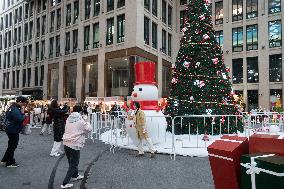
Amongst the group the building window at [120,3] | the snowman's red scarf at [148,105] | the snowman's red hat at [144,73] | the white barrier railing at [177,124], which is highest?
the building window at [120,3]

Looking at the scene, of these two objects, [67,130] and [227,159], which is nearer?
[227,159]

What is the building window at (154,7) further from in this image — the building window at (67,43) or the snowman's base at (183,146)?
the snowman's base at (183,146)

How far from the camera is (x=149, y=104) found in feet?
35.1

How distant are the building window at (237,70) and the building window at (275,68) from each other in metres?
3.36

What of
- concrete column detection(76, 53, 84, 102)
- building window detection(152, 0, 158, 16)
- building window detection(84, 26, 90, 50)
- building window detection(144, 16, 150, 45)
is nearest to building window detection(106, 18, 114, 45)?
building window detection(84, 26, 90, 50)

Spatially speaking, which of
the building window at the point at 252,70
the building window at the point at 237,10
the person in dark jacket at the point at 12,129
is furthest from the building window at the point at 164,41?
the person in dark jacket at the point at 12,129

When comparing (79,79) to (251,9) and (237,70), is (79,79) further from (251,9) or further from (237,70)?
(251,9)

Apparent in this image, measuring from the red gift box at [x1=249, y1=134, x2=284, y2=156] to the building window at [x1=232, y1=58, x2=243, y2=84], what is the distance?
35.1 meters

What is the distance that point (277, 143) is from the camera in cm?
258

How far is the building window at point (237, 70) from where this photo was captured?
119 feet

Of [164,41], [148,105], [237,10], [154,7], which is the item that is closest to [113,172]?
[148,105]

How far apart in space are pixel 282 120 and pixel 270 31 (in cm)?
2203

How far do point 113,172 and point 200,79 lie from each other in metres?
7.86

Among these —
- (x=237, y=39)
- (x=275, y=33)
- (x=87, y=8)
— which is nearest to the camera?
(x=275, y=33)
